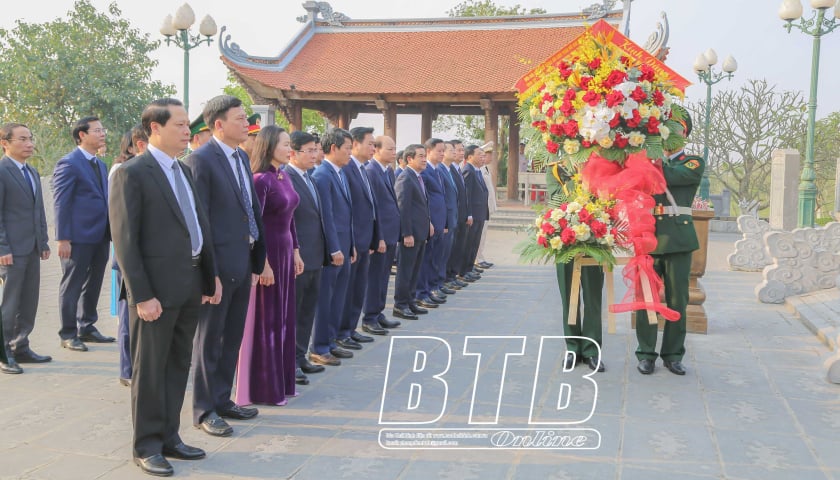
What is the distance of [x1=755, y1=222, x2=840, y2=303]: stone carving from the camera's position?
7.80 metres

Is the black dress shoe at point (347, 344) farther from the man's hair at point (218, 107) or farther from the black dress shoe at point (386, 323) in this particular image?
the man's hair at point (218, 107)

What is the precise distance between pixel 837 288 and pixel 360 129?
537 centimetres

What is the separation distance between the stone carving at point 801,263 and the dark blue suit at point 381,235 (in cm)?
441

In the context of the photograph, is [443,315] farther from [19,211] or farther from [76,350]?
[19,211]

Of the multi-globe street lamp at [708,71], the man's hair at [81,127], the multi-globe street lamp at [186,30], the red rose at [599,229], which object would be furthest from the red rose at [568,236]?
the multi-globe street lamp at [708,71]

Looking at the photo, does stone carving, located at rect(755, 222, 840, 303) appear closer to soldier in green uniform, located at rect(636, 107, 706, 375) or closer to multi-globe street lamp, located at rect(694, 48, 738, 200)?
soldier in green uniform, located at rect(636, 107, 706, 375)

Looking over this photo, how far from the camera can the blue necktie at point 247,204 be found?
384 cm

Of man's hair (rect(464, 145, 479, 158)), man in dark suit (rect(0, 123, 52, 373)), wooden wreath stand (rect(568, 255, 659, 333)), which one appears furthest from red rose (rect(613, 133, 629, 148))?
man's hair (rect(464, 145, 479, 158))

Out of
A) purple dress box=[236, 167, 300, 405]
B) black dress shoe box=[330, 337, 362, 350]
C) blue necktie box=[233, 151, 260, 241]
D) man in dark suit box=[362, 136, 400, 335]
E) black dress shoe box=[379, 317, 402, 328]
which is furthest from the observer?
black dress shoe box=[379, 317, 402, 328]

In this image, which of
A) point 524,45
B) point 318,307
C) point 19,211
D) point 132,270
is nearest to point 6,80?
point 524,45

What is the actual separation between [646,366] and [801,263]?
3.95 m

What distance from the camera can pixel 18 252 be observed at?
16.9 feet

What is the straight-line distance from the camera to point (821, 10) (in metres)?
12.4

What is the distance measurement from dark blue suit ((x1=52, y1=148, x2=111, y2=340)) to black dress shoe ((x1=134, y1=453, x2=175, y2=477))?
2.69m
